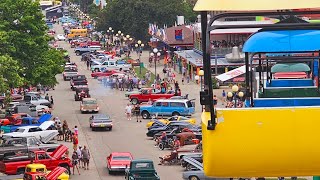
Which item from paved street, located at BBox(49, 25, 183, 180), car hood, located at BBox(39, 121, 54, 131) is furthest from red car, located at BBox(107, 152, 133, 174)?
car hood, located at BBox(39, 121, 54, 131)

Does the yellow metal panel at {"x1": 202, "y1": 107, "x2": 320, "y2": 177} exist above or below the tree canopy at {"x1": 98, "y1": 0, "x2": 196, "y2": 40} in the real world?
above

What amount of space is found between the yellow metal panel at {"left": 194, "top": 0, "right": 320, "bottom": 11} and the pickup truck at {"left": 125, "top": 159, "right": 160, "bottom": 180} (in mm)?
25333

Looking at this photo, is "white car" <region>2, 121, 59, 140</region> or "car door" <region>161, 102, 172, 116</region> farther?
"car door" <region>161, 102, 172, 116</region>

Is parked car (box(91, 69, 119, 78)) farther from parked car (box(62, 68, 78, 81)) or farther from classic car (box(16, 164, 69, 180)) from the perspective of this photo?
classic car (box(16, 164, 69, 180))

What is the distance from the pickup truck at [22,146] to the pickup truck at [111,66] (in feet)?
136

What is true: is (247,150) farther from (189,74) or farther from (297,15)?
(189,74)

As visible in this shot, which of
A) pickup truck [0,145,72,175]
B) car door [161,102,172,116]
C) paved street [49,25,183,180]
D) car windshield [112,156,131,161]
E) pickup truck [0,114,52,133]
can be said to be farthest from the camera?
car door [161,102,172,116]

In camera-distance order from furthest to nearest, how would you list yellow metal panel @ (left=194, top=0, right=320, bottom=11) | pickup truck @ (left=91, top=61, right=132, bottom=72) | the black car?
pickup truck @ (left=91, top=61, right=132, bottom=72)
the black car
yellow metal panel @ (left=194, top=0, right=320, bottom=11)

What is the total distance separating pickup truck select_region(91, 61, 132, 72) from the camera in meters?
82.7

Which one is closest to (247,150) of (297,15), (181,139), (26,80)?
(297,15)

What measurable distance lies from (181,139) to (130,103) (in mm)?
18848

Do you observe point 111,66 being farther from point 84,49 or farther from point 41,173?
point 41,173

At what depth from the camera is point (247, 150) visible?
6520mm

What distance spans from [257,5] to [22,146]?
108 feet
